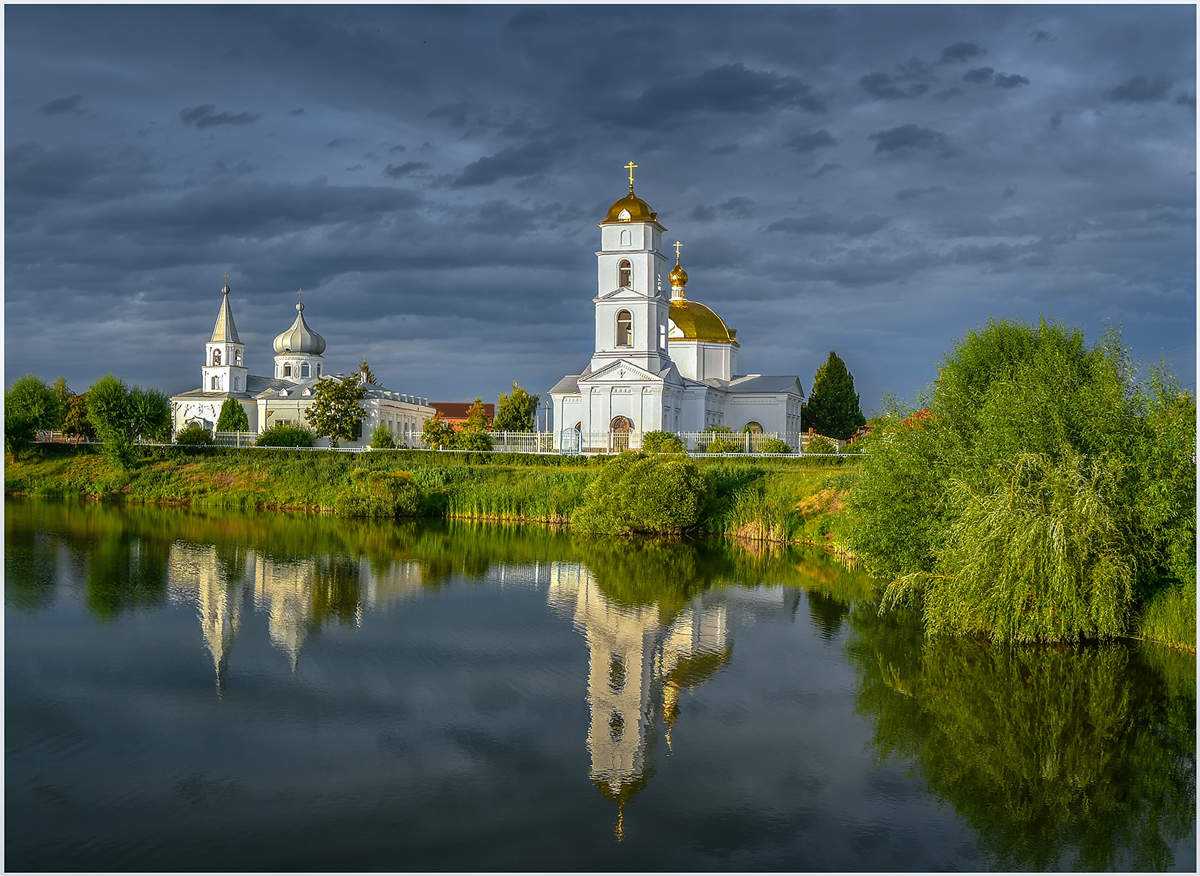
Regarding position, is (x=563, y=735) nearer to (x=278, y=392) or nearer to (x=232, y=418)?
(x=232, y=418)

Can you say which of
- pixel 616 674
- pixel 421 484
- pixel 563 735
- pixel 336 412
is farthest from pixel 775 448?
pixel 563 735

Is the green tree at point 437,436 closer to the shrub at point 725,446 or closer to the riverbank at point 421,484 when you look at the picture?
the riverbank at point 421,484

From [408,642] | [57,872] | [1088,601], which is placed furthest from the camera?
[408,642]

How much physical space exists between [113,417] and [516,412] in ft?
76.8

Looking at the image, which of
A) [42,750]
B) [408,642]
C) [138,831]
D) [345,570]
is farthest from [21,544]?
[138,831]

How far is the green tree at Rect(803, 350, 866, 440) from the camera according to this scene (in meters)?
75.9

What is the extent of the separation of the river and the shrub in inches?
1027

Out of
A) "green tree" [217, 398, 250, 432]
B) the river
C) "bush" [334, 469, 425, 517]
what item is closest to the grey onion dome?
"green tree" [217, 398, 250, 432]

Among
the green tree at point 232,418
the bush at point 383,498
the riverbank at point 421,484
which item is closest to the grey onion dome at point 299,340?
the green tree at point 232,418

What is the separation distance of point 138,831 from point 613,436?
48.3 m

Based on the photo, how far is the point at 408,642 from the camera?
2217 cm

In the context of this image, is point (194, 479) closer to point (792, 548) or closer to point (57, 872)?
point (792, 548)

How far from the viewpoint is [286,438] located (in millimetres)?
67375

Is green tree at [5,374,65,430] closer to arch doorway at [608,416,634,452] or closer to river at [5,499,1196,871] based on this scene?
arch doorway at [608,416,634,452]
